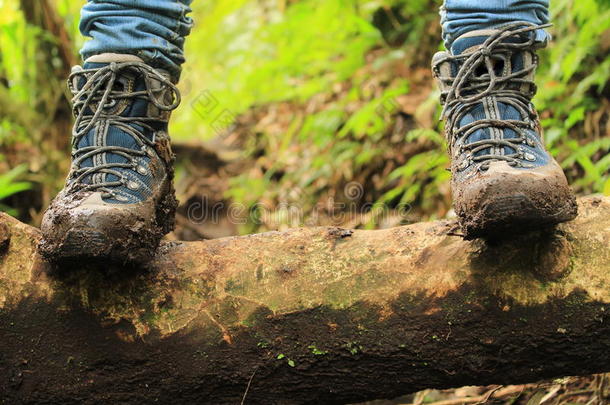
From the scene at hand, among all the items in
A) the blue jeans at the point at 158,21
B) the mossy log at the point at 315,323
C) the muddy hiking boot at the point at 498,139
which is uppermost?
the blue jeans at the point at 158,21

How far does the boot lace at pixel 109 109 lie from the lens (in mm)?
1729

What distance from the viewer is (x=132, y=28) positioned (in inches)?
71.4

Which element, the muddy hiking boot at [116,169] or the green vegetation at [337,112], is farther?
the green vegetation at [337,112]

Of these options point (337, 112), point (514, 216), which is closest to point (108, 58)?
point (514, 216)

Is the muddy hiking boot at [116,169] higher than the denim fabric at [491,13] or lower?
lower

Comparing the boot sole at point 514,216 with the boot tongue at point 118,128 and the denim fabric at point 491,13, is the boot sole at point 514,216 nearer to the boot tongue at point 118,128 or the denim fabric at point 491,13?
the denim fabric at point 491,13

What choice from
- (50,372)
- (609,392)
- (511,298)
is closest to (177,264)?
(50,372)

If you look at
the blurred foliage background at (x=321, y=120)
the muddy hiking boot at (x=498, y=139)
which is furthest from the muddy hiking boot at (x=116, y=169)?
the blurred foliage background at (x=321, y=120)

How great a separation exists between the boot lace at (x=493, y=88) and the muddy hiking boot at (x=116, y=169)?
827 millimetres

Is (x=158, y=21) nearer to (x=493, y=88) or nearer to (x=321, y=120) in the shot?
(x=493, y=88)

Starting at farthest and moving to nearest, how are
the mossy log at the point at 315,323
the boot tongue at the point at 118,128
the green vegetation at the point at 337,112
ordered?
the green vegetation at the point at 337,112, the boot tongue at the point at 118,128, the mossy log at the point at 315,323

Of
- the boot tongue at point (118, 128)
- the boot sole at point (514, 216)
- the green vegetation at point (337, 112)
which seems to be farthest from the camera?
the green vegetation at point (337, 112)

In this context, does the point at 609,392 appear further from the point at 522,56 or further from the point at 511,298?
the point at 522,56

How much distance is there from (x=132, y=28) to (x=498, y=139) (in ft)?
3.55
